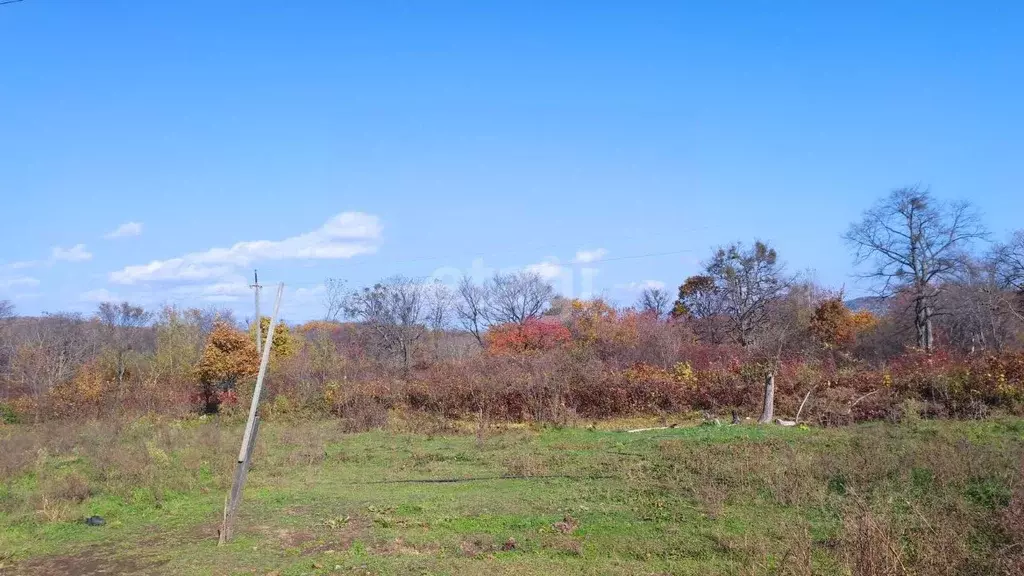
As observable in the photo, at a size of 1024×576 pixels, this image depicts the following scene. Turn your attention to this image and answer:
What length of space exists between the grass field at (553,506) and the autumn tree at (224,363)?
10038 millimetres

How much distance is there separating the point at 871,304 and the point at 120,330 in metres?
44.7

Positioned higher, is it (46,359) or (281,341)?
(281,341)

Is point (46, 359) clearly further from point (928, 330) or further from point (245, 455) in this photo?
point (928, 330)

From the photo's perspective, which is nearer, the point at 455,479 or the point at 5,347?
the point at 455,479

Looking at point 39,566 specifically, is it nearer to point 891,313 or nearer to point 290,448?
point 290,448

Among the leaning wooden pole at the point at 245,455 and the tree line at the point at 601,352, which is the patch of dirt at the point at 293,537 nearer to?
the leaning wooden pole at the point at 245,455

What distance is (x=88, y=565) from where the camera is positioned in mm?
8508

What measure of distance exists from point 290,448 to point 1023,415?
17206 mm

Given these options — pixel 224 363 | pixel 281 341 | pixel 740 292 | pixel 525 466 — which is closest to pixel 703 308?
pixel 740 292

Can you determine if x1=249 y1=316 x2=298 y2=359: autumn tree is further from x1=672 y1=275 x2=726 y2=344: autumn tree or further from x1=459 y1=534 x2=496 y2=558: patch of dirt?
x1=459 y1=534 x2=496 y2=558: patch of dirt

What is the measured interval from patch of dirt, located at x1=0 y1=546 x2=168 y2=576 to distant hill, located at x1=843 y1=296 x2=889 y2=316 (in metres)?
33.0

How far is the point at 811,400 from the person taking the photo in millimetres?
20844

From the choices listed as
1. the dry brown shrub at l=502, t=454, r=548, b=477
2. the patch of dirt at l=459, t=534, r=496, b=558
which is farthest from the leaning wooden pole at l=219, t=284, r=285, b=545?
the dry brown shrub at l=502, t=454, r=548, b=477

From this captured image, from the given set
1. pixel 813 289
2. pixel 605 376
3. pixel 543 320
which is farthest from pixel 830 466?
pixel 813 289
